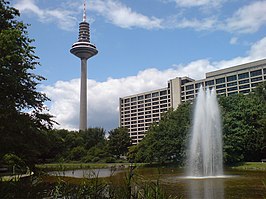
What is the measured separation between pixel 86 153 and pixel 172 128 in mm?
26617

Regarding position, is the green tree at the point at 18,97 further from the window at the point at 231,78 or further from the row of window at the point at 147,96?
the row of window at the point at 147,96

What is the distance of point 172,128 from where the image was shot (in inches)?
1645

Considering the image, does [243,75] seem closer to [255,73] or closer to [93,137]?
[255,73]

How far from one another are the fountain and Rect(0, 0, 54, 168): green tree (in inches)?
599

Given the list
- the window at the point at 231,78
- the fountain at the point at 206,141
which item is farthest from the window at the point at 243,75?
the fountain at the point at 206,141

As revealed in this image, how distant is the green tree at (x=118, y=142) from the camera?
6744 cm

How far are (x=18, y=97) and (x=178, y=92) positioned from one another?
321ft

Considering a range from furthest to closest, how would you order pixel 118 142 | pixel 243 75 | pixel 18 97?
1. pixel 243 75
2. pixel 118 142
3. pixel 18 97

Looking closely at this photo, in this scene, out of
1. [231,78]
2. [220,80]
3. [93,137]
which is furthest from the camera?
[220,80]

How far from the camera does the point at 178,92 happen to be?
10931cm

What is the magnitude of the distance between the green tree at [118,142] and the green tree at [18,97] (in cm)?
5221

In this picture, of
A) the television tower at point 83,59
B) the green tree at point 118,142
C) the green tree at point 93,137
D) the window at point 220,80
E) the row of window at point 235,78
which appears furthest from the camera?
the television tower at point 83,59

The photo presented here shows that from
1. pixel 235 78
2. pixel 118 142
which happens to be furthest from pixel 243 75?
pixel 118 142

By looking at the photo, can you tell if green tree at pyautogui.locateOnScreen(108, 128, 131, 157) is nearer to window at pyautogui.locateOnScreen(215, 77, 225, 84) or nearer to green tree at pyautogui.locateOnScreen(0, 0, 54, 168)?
window at pyautogui.locateOnScreen(215, 77, 225, 84)
